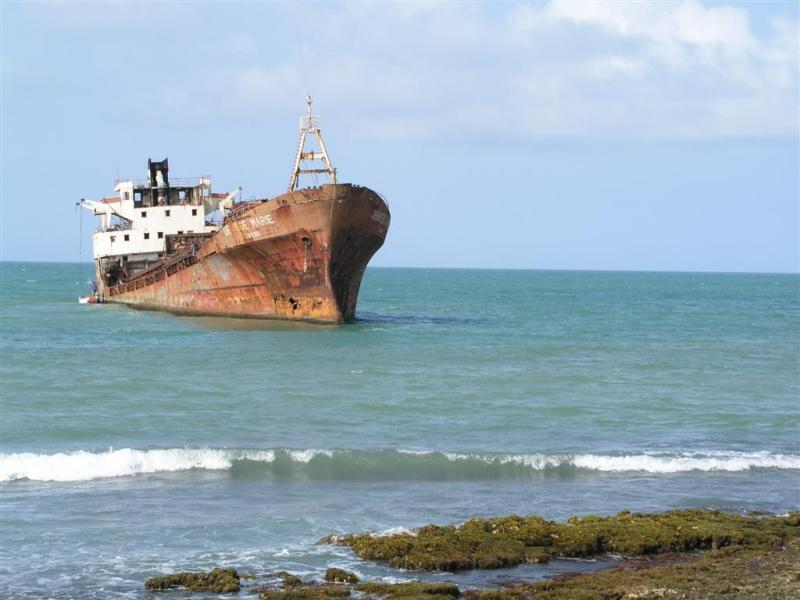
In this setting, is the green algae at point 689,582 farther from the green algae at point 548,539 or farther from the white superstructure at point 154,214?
the white superstructure at point 154,214

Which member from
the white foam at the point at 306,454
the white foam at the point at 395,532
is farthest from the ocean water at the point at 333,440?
the white foam at the point at 395,532

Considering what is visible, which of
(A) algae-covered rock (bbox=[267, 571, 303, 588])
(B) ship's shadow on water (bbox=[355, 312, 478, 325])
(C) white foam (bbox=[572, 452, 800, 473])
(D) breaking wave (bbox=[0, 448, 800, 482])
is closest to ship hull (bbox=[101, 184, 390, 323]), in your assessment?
(B) ship's shadow on water (bbox=[355, 312, 478, 325])

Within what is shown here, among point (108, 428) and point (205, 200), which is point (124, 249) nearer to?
point (205, 200)

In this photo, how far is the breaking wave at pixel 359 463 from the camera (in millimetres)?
17141

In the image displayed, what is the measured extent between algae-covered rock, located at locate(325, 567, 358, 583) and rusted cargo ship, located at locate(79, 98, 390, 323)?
24332 mm

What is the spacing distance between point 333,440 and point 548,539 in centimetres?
744

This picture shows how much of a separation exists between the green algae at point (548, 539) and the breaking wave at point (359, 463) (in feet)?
12.8

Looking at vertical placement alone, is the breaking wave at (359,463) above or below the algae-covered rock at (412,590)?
above

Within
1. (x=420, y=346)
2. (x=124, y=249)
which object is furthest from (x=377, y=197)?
(x=124, y=249)

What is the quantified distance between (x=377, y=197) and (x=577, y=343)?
8646 mm

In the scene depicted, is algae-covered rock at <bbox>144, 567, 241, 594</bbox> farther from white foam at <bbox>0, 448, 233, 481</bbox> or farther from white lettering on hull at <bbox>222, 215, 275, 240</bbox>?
white lettering on hull at <bbox>222, 215, 275, 240</bbox>

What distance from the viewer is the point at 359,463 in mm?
17766

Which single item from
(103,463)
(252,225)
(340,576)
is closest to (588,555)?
(340,576)

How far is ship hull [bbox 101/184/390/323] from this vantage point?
117 feet
